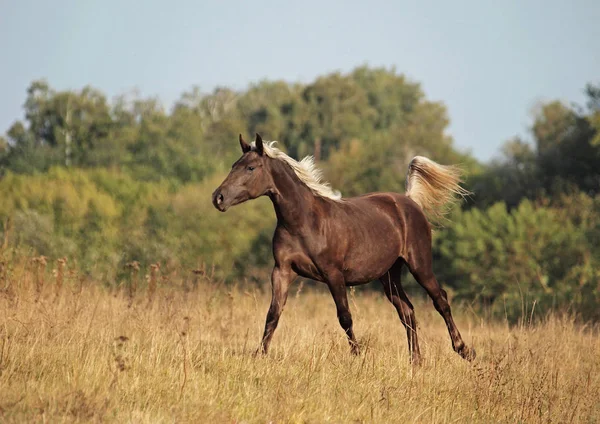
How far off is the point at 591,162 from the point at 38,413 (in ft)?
136

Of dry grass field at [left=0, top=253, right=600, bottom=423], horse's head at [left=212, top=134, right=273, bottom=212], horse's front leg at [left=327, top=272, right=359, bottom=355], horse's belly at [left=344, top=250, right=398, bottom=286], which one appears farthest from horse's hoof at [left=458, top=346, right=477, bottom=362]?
horse's head at [left=212, top=134, right=273, bottom=212]

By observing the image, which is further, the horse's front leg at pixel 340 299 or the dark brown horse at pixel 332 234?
the horse's front leg at pixel 340 299

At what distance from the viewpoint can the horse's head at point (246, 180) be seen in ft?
29.1

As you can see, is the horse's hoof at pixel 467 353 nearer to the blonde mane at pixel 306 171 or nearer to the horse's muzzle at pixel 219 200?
the blonde mane at pixel 306 171

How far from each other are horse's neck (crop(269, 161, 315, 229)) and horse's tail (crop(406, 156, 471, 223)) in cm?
242

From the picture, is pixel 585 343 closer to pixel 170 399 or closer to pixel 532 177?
pixel 170 399

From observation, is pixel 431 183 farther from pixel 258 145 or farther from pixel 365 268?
pixel 258 145

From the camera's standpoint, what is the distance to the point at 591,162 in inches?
1718

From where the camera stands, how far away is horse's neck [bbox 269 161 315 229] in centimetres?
922

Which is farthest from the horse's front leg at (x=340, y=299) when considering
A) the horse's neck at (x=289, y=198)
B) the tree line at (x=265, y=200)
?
the tree line at (x=265, y=200)

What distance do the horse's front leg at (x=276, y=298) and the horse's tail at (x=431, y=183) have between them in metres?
2.94

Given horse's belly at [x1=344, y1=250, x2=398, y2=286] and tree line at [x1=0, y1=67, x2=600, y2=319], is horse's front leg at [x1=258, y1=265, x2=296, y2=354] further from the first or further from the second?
→ tree line at [x1=0, y1=67, x2=600, y2=319]

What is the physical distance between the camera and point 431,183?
11.5m

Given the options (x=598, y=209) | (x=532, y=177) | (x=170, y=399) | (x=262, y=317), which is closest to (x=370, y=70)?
(x=532, y=177)
